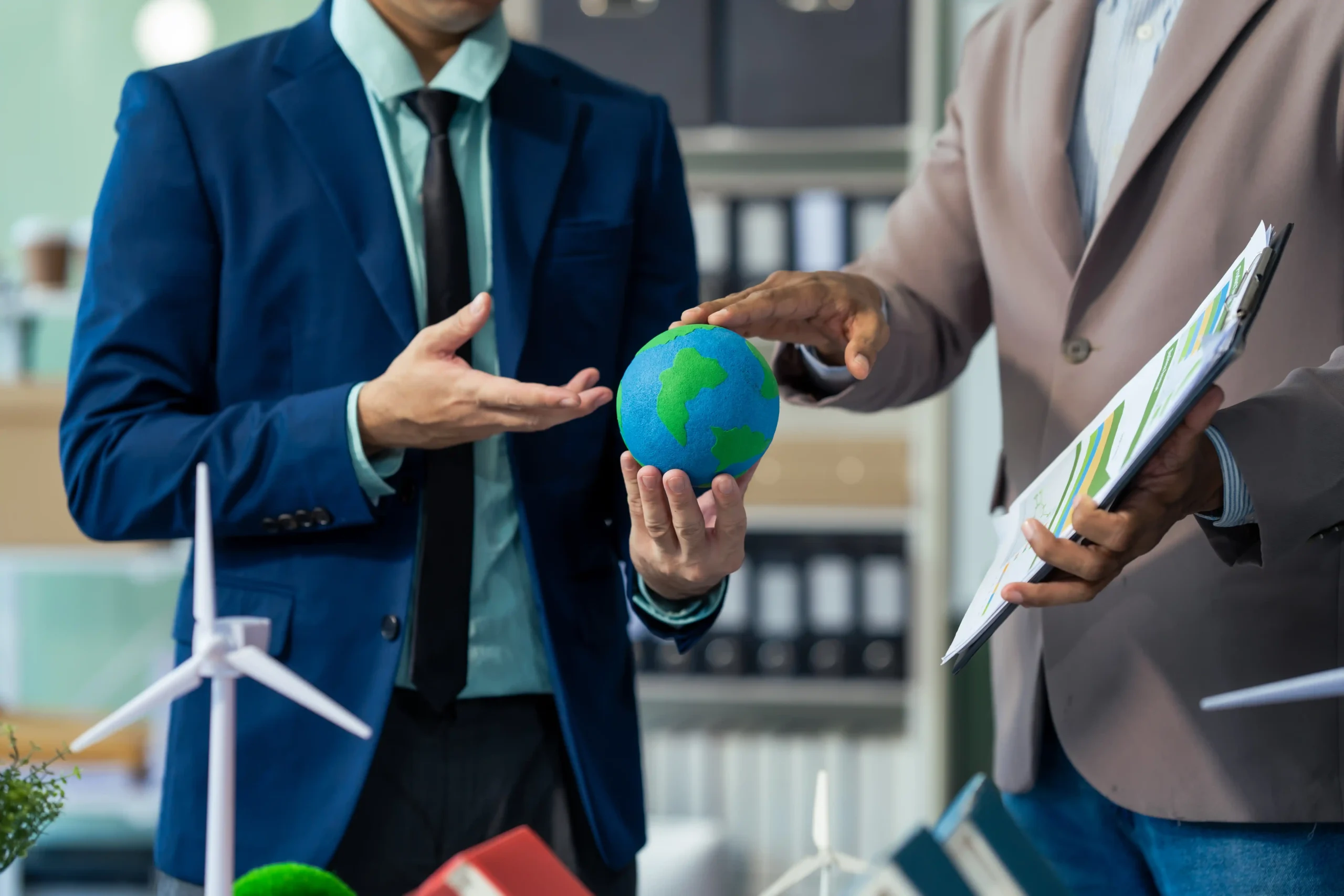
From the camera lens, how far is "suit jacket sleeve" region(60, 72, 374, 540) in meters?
1.14

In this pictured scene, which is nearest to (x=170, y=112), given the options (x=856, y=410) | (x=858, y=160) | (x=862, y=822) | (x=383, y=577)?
(x=383, y=577)

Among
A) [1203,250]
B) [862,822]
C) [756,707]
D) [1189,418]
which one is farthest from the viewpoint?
[756,707]

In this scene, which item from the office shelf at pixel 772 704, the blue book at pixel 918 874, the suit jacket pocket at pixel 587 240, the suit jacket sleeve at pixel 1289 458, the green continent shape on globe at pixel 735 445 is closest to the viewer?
the blue book at pixel 918 874

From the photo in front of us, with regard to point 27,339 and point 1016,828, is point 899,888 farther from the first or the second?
point 27,339

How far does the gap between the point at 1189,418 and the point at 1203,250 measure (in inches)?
11.9

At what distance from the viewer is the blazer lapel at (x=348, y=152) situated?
122 centimetres

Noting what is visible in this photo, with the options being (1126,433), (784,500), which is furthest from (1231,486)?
(784,500)

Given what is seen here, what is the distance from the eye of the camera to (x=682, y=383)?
3.51 feet

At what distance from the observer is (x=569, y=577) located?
1.26m

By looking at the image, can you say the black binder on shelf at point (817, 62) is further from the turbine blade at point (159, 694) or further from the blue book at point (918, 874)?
the blue book at point (918, 874)

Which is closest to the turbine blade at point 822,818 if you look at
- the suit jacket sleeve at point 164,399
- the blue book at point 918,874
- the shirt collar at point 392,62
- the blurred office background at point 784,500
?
the blue book at point 918,874

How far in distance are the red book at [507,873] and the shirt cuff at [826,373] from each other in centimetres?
69

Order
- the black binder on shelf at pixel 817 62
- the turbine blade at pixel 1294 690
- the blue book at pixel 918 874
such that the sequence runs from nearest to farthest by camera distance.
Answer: the blue book at pixel 918 874
the turbine blade at pixel 1294 690
the black binder on shelf at pixel 817 62

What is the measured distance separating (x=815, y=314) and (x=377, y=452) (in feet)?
1.44
